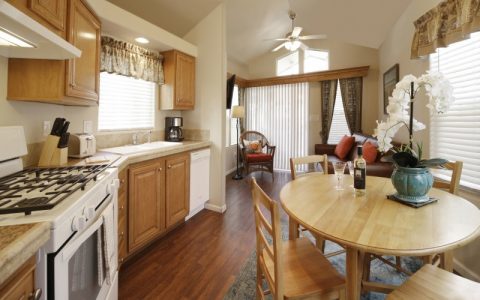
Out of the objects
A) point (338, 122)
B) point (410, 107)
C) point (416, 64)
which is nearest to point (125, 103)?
point (410, 107)

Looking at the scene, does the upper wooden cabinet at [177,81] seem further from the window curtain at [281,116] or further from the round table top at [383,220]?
the window curtain at [281,116]

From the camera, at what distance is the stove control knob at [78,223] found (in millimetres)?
861

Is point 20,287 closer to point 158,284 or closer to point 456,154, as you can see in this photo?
point 158,284

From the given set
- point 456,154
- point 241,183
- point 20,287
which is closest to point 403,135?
point 456,154

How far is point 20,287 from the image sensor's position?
0.62 meters

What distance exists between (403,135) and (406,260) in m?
1.72

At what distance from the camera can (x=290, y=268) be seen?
1183 millimetres

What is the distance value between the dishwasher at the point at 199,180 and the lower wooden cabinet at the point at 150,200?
93 millimetres

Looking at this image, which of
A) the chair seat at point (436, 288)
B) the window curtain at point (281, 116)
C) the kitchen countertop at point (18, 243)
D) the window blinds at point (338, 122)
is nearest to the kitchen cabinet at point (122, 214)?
the kitchen countertop at point (18, 243)

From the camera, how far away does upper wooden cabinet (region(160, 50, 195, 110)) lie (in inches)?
111

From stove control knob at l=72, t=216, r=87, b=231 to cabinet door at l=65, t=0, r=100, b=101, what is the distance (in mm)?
1062

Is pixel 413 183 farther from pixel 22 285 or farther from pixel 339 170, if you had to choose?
pixel 22 285

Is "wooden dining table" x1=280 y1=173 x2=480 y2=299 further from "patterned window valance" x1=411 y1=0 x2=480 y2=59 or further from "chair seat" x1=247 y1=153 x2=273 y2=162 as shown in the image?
"chair seat" x1=247 y1=153 x2=273 y2=162

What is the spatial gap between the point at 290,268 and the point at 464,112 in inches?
76.2
